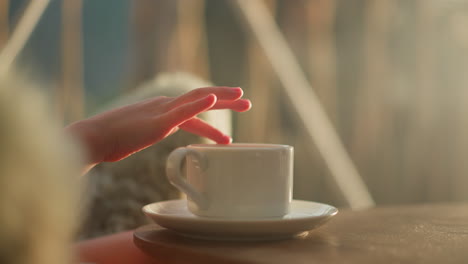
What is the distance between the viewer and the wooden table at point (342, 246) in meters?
0.49

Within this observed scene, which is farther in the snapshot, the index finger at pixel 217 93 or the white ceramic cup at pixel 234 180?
the index finger at pixel 217 93

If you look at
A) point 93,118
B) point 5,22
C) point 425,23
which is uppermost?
point 425,23

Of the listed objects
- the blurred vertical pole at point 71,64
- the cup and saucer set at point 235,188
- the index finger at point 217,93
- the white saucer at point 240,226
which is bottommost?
the white saucer at point 240,226

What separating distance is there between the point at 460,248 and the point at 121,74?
1.58 metres

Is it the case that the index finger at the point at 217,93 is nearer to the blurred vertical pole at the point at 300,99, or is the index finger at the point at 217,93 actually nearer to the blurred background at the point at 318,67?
the blurred background at the point at 318,67

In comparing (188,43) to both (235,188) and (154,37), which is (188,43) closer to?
(154,37)

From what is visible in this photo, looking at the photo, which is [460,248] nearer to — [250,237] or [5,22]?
[250,237]

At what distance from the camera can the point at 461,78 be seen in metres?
2.84

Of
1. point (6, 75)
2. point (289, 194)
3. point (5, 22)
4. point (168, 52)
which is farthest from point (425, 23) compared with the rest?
point (6, 75)

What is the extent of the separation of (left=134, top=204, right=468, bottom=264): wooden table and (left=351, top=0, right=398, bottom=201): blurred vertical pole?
6.06ft

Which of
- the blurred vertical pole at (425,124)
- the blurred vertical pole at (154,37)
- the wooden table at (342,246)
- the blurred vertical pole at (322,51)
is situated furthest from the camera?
the blurred vertical pole at (425,124)

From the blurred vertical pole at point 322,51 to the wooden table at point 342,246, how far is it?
1759mm

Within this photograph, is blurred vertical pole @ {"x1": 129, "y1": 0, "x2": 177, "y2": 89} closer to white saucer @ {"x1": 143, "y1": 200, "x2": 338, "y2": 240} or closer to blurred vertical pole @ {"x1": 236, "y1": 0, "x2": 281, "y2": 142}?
blurred vertical pole @ {"x1": 236, "y1": 0, "x2": 281, "y2": 142}

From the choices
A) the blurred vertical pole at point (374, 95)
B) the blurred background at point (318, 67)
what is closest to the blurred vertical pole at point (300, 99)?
the blurred background at point (318, 67)
